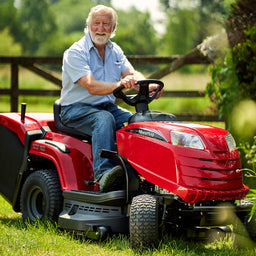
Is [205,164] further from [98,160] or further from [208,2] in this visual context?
[208,2]

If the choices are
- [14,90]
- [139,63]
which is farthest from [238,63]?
[14,90]

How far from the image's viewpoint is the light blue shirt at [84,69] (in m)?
3.35

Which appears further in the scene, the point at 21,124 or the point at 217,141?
the point at 21,124

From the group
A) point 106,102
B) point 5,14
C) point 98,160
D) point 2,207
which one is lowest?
point 2,207

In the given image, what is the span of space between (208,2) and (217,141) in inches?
1182

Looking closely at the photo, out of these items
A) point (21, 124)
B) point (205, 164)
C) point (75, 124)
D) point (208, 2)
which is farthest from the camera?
point (208, 2)

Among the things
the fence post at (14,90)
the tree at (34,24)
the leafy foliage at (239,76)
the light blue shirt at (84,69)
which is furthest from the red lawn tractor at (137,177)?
the tree at (34,24)

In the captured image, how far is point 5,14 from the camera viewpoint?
43.8 m

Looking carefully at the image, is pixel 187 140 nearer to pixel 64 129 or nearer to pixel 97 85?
pixel 97 85

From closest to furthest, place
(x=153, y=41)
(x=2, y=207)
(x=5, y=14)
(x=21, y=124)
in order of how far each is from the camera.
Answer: (x=21, y=124), (x=2, y=207), (x=153, y=41), (x=5, y=14)

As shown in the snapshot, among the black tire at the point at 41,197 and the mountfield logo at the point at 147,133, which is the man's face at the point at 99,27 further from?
the black tire at the point at 41,197

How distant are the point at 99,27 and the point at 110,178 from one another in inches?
41.8

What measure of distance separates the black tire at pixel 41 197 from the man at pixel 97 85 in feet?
1.17

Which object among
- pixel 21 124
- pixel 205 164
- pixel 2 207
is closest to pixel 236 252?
pixel 205 164
